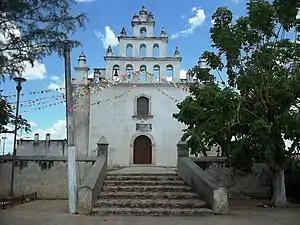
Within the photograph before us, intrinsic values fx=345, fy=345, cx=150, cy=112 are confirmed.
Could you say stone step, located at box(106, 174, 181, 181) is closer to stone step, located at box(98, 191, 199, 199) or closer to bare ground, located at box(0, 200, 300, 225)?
stone step, located at box(98, 191, 199, 199)

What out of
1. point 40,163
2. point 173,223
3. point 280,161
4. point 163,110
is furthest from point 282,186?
point 163,110

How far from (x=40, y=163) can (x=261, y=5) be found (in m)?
8.54

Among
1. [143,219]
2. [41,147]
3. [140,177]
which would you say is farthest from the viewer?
[41,147]

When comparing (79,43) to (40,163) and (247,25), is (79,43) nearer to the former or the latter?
(247,25)

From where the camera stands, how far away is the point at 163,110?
21906 mm

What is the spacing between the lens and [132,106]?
2189 cm

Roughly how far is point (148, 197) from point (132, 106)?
12912 mm

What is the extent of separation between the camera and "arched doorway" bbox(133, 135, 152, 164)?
21719 mm

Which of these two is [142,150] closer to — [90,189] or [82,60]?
[82,60]

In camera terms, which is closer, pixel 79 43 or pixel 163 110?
pixel 79 43

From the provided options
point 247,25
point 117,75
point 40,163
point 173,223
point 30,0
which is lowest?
point 173,223

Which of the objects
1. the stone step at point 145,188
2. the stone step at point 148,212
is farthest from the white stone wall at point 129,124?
the stone step at point 148,212

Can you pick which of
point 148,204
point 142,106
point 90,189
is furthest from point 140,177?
point 142,106

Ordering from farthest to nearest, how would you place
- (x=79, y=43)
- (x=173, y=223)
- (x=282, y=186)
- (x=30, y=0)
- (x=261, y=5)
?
(x=282, y=186), (x=261, y=5), (x=173, y=223), (x=79, y=43), (x=30, y=0)
